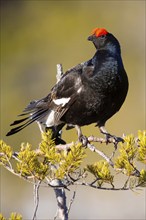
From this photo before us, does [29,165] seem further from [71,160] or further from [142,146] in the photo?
[142,146]

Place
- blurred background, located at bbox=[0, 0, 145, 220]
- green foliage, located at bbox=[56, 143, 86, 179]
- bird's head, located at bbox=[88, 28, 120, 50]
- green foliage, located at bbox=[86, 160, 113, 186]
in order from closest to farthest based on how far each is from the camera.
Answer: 1. green foliage, located at bbox=[56, 143, 86, 179]
2. green foliage, located at bbox=[86, 160, 113, 186]
3. bird's head, located at bbox=[88, 28, 120, 50]
4. blurred background, located at bbox=[0, 0, 145, 220]

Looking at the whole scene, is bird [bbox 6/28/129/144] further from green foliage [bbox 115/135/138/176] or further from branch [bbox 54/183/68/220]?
green foliage [bbox 115/135/138/176]

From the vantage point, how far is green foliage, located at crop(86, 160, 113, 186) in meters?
3.28

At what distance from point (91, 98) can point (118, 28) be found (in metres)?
9.71

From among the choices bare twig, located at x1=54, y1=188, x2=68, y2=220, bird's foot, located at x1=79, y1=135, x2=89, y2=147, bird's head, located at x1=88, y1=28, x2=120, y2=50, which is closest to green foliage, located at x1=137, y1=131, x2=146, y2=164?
bare twig, located at x1=54, y1=188, x2=68, y2=220

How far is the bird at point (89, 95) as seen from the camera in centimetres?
421

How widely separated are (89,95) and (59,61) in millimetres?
8801

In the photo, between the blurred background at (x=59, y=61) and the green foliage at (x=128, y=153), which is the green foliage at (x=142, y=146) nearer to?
the green foliage at (x=128, y=153)

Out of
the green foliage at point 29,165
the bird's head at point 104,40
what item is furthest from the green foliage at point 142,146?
the bird's head at point 104,40

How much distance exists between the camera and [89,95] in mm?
4230

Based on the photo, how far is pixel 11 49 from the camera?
15.1m

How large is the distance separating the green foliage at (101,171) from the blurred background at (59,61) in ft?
13.0

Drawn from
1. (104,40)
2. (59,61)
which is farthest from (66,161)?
(59,61)

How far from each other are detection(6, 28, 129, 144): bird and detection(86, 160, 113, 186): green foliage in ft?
2.80
